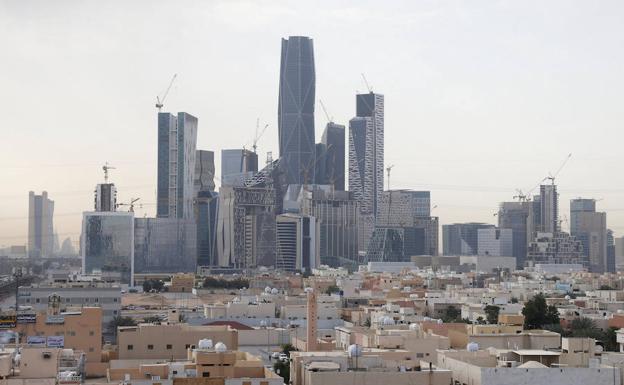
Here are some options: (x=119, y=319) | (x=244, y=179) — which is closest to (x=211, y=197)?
(x=244, y=179)

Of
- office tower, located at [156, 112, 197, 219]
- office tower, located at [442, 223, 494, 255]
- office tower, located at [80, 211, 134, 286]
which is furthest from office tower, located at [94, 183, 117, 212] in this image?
office tower, located at [442, 223, 494, 255]

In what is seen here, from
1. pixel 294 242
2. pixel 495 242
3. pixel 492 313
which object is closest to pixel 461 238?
pixel 495 242

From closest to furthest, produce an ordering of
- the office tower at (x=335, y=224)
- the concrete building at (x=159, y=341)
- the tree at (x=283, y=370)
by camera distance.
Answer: the tree at (x=283, y=370)
the concrete building at (x=159, y=341)
the office tower at (x=335, y=224)

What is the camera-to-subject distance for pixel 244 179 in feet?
418

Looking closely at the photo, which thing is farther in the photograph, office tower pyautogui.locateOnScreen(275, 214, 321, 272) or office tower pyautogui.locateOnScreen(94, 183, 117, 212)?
office tower pyautogui.locateOnScreen(275, 214, 321, 272)

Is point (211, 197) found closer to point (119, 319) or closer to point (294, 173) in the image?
point (294, 173)

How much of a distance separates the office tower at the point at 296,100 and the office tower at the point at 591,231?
109ft

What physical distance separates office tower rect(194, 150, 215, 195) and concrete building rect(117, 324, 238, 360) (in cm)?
8576

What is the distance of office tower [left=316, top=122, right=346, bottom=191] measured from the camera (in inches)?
5768

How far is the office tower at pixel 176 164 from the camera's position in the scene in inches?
4107

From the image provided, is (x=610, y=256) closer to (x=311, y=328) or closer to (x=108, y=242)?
(x=108, y=242)

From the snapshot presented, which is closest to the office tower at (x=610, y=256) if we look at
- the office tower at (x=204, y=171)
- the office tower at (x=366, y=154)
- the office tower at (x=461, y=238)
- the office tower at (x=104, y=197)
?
the office tower at (x=461, y=238)

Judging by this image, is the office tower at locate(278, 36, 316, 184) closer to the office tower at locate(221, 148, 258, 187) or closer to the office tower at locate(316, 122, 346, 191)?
the office tower at locate(221, 148, 258, 187)

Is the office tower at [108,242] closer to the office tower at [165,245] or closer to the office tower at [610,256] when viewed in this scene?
the office tower at [165,245]
